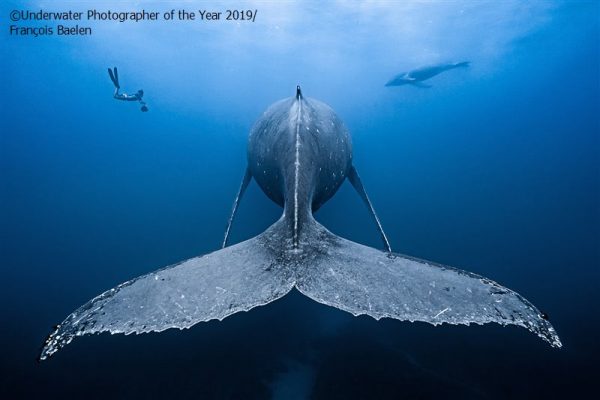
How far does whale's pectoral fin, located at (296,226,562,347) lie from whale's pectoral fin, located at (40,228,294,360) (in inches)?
15.5

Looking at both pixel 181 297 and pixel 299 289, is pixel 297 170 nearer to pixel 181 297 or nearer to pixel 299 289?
pixel 299 289

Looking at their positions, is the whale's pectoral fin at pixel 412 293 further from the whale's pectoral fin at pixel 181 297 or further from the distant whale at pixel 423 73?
the distant whale at pixel 423 73

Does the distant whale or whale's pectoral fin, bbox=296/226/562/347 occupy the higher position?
the distant whale

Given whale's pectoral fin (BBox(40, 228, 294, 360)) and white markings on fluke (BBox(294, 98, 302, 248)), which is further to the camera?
white markings on fluke (BBox(294, 98, 302, 248))

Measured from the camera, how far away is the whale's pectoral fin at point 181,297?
240 cm

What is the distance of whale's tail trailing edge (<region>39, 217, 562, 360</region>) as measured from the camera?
7.89ft

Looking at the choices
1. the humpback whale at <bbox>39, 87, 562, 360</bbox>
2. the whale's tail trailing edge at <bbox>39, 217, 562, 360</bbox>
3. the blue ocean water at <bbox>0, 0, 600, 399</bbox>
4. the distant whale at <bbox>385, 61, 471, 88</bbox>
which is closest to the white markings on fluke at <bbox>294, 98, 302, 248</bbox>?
the humpback whale at <bbox>39, 87, 562, 360</bbox>

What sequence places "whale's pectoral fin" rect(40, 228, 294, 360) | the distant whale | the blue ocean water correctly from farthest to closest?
the distant whale < the blue ocean water < "whale's pectoral fin" rect(40, 228, 294, 360)

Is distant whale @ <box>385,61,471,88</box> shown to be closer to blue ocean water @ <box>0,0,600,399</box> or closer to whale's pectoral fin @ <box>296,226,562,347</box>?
blue ocean water @ <box>0,0,600,399</box>

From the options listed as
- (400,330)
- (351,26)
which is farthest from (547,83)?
(400,330)

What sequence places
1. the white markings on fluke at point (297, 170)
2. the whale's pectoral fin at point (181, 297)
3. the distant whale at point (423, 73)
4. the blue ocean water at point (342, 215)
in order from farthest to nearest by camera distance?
the distant whale at point (423, 73) → the blue ocean water at point (342, 215) → the white markings on fluke at point (297, 170) → the whale's pectoral fin at point (181, 297)

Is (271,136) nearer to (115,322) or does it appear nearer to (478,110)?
(115,322)

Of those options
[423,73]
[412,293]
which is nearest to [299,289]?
[412,293]

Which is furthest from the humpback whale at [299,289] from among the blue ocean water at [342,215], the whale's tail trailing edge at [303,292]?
the blue ocean water at [342,215]
